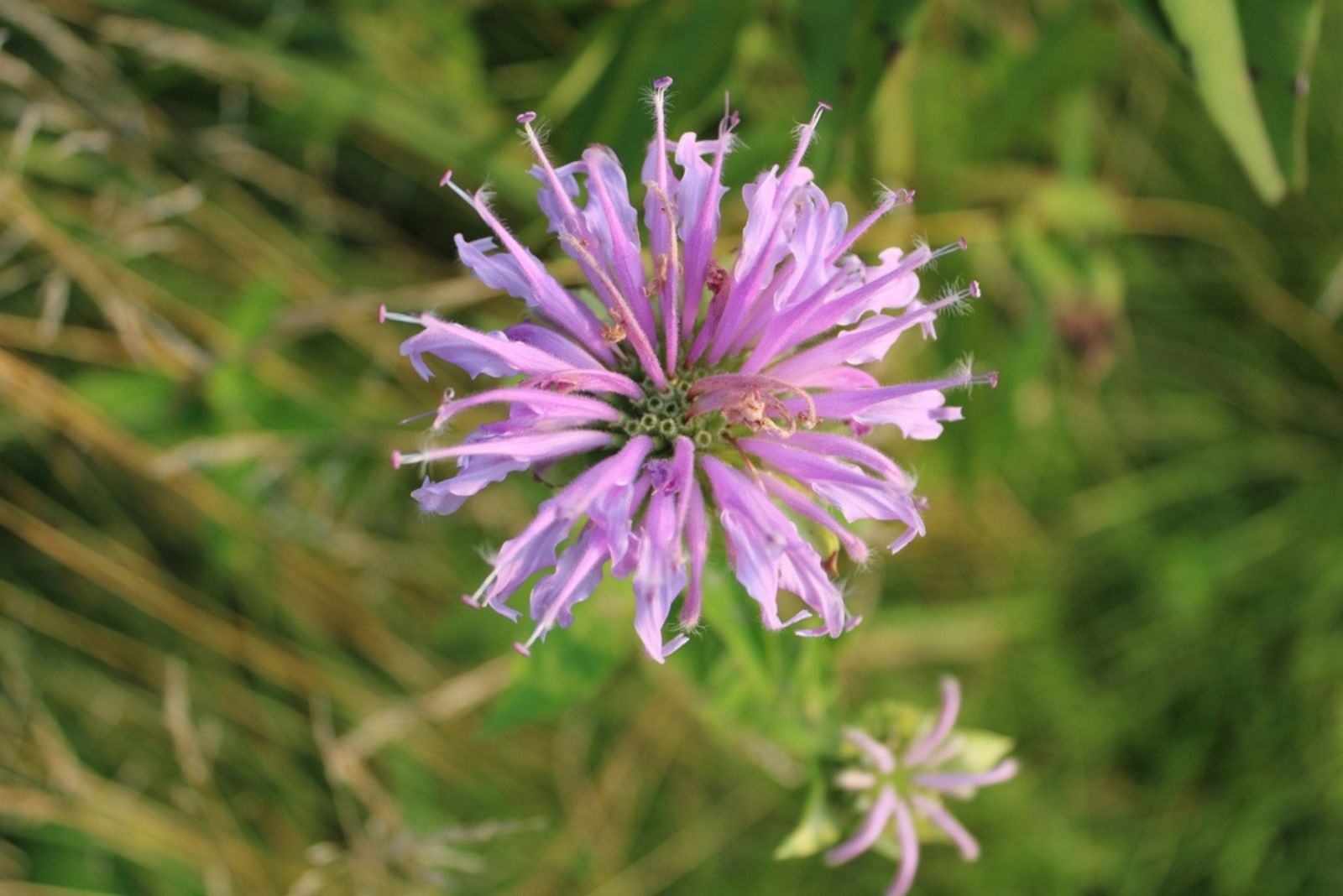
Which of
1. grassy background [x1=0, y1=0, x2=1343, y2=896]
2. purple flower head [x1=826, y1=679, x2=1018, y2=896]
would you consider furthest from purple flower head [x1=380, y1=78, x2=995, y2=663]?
grassy background [x1=0, y1=0, x2=1343, y2=896]

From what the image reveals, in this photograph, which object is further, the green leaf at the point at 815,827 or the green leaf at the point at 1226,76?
the green leaf at the point at 815,827

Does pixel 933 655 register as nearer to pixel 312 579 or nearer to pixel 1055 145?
pixel 1055 145

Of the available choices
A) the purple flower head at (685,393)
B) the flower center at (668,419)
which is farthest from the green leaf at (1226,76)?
the flower center at (668,419)

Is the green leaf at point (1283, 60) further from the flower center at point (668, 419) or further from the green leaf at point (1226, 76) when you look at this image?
the flower center at point (668, 419)

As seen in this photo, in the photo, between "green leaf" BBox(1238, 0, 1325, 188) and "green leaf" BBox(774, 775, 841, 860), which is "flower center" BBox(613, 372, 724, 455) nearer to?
"green leaf" BBox(774, 775, 841, 860)

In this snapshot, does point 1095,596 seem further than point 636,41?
Yes

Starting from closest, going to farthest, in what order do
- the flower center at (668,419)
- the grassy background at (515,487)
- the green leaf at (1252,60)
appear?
the flower center at (668,419) < the green leaf at (1252,60) < the grassy background at (515,487)

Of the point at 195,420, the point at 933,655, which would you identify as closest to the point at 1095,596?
the point at 933,655
